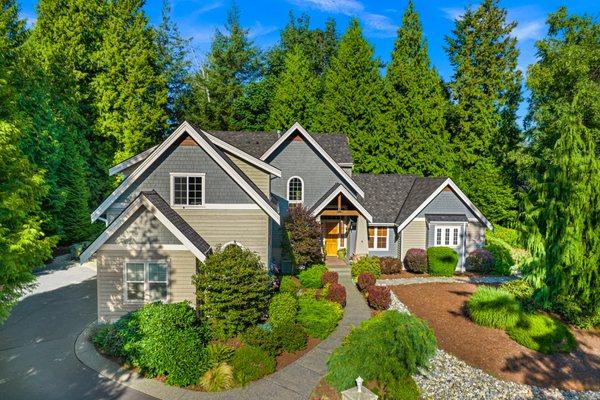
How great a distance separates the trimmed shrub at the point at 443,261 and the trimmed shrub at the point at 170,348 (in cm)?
1724

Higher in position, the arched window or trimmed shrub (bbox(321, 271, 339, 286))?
the arched window

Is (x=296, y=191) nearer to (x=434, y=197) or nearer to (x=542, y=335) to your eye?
(x=434, y=197)

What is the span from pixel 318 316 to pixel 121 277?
7.88m

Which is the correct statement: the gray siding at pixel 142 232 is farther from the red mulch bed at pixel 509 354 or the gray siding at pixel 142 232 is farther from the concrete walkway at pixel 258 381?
the red mulch bed at pixel 509 354

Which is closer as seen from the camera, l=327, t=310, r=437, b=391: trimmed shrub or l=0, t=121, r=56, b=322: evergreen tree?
l=327, t=310, r=437, b=391: trimmed shrub

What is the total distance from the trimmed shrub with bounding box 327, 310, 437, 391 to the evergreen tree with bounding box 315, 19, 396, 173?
29.0 meters

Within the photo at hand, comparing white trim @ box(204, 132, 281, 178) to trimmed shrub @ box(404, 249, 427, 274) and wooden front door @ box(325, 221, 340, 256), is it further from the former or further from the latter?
trimmed shrub @ box(404, 249, 427, 274)

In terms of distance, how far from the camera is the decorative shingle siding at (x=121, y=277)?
1403 cm

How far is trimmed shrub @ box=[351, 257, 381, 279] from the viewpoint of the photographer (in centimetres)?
2338

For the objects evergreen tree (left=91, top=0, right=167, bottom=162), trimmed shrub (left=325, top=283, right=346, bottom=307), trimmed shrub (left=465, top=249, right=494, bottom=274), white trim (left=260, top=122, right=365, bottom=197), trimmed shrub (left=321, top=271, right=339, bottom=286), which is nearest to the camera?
trimmed shrub (left=325, top=283, right=346, bottom=307)

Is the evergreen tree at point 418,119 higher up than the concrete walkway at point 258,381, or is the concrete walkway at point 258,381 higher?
the evergreen tree at point 418,119

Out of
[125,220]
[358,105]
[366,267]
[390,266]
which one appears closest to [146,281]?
[125,220]

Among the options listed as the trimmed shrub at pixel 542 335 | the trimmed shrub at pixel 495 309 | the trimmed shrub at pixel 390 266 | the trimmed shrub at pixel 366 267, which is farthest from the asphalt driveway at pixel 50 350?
the trimmed shrub at pixel 390 266

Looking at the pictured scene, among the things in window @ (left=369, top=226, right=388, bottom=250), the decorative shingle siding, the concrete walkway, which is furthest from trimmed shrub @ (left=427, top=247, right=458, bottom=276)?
the decorative shingle siding
